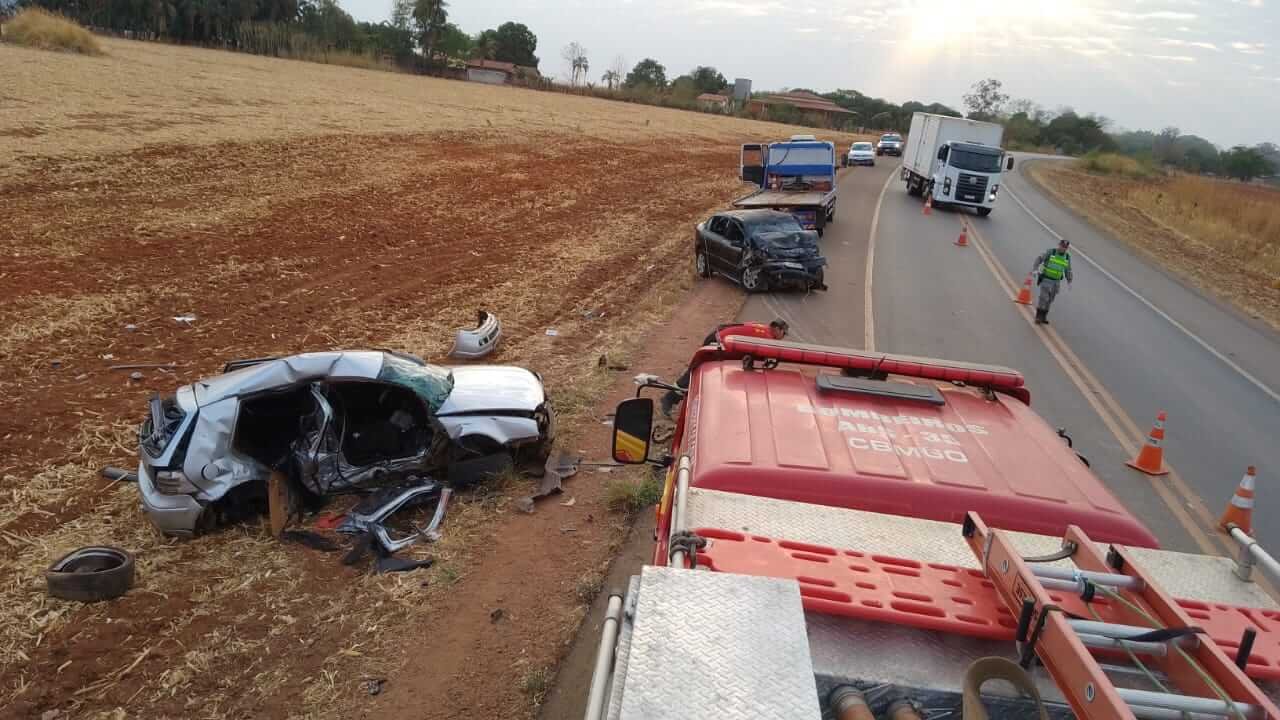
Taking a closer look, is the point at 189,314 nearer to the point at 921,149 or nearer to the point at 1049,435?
the point at 1049,435

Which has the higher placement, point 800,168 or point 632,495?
point 800,168

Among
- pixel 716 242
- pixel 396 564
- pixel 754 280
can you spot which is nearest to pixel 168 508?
pixel 396 564

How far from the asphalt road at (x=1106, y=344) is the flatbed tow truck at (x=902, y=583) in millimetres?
5227

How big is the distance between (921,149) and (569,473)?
31254 mm

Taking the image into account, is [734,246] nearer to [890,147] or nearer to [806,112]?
[890,147]

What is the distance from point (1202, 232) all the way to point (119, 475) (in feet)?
120

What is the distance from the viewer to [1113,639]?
223cm

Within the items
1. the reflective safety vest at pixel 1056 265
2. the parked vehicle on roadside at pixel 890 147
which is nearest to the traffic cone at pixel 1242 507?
the reflective safety vest at pixel 1056 265

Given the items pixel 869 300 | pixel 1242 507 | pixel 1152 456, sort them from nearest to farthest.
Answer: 1. pixel 1242 507
2. pixel 1152 456
3. pixel 869 300

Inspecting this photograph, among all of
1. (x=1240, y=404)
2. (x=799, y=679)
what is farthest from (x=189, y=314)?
(x=1240, y=404)

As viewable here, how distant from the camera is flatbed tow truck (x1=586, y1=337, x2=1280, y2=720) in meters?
2.03

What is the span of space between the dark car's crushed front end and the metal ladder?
1369cm

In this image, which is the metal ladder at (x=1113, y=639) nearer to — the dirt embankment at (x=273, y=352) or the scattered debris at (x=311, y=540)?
the dirt embankment at (x=273, y=352)

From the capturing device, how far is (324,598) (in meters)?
6.24
